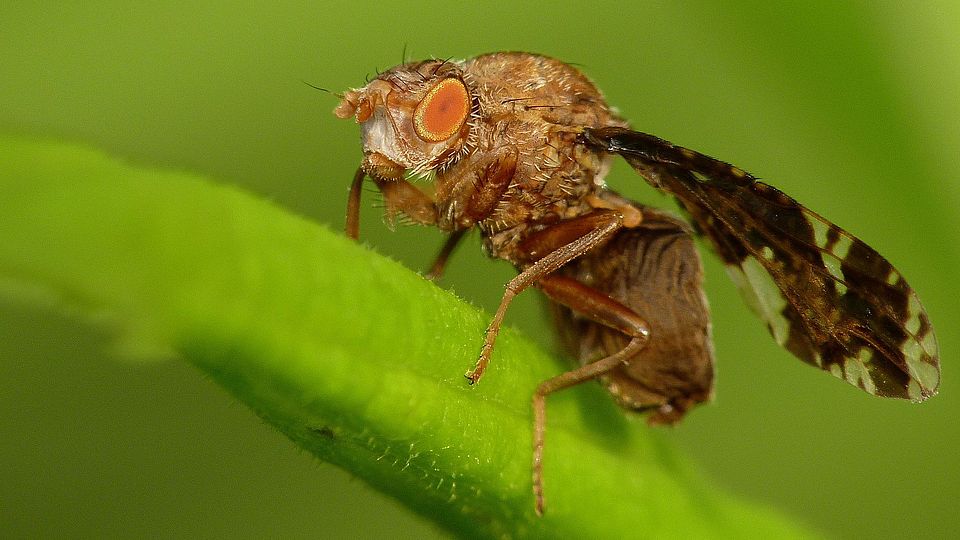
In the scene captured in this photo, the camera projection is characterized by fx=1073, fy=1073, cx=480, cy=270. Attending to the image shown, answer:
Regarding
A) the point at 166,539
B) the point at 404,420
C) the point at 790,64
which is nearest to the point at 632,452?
the point at 404,420

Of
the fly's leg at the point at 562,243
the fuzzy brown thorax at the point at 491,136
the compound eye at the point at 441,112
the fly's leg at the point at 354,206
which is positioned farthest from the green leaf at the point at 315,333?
the fly's leg at the point at 354,206

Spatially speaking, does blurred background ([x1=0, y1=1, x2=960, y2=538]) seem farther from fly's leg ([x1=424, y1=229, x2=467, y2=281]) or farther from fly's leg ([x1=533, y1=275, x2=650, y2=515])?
fly's leg ([x1=533, y1=275, x2=650, y2=515])

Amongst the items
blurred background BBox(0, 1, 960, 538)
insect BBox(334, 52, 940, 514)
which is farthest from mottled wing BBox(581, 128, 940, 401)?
blurred background BBox(0, 1, 960, 538)

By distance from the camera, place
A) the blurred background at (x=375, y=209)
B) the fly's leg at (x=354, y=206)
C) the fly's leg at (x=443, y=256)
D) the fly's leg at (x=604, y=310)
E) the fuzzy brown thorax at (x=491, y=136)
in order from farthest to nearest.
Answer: the blurred background at (x=375, y=209) → the fly's leg at (x=443, y=256) → the fly's leg at (x=354, y=206) → the fly's leg at (x=604, y=310) → the fuzzy brown thorax at (x=491, y=136)

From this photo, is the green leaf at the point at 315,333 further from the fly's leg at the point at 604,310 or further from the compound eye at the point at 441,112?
the compound eye at the point at 441,112

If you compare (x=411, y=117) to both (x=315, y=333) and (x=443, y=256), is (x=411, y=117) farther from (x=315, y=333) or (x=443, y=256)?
(x=315, y=333)

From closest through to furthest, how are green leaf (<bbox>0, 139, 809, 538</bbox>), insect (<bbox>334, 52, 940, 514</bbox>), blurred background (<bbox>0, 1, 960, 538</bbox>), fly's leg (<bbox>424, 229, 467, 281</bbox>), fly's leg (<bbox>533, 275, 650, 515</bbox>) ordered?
green leaf (<bbox>0, 139, 809, 538</bbox>)
insect (<bbox>334, 52, 940, 514</bbox>)
fly's leg (<bbox>533, 275, 650, 515</bbox>)
fly's leg (<bbox>424, 229, 467, 281</bbox>)
blurred background (<bbox>0, 1, 960, 538</bbox>)
